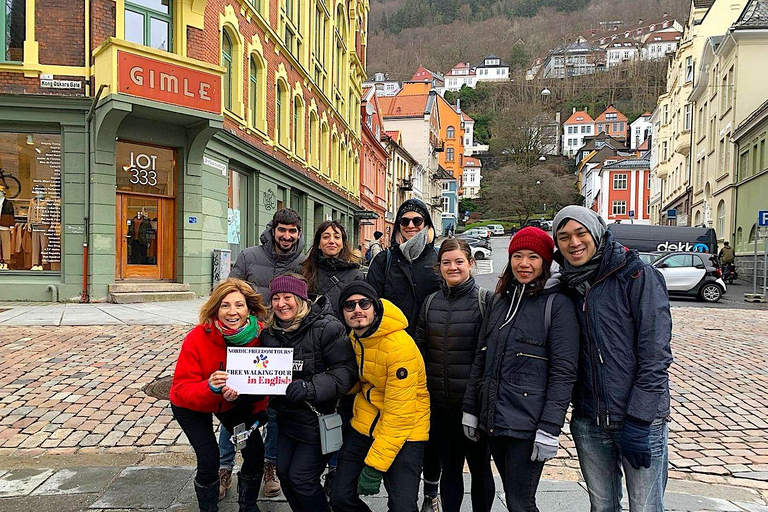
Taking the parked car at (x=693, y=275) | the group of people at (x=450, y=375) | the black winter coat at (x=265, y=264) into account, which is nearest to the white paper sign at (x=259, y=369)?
the group of people at (x=450, y=375)

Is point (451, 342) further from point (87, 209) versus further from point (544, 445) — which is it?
point (87, 209)

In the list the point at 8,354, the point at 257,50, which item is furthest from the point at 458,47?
the point at 8,354

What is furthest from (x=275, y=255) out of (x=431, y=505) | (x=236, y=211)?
(x=236, y=211)

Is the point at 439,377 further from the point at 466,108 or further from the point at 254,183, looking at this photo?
the point at 466,108

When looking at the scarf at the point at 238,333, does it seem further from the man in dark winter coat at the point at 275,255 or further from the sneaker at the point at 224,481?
the sneaker at the point at 224,481

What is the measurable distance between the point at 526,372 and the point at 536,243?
0.66 meters

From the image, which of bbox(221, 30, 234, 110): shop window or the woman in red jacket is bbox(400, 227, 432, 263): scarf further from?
bbox(221, 30, 234, 110): shop window

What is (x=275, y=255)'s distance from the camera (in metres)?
4.49

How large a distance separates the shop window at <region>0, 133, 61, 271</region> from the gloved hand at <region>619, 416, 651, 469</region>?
1326 cm

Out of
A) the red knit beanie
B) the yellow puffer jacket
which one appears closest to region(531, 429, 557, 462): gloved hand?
the yellow puffer jacket

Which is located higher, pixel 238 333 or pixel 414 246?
pixel 414 246

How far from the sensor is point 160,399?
5910 mm

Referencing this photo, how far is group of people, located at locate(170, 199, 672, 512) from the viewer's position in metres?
2.69

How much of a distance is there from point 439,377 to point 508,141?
93.3m
